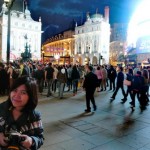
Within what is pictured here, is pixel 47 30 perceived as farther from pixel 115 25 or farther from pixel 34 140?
pixel 34 140

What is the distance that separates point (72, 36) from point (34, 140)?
83481mm

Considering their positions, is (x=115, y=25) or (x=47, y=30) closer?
(x=115, y=25)

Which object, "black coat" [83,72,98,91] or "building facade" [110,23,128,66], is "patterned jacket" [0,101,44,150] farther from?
"building facade" [110,23,128,66]

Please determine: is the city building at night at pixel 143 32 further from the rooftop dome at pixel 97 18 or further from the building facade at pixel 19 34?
the building facade at pixel 19 34

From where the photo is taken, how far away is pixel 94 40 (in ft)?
243

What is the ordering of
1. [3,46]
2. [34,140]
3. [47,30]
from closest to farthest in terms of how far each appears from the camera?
1. [34,140]
2. [3,46]
3. [47,30]

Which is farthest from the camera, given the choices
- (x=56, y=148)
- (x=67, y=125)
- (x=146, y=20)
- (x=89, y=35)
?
(x=89, y=35)

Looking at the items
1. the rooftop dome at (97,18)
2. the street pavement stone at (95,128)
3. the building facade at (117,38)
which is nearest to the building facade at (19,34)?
the rooftop dome at (97,18)

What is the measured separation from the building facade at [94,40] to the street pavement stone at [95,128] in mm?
62575

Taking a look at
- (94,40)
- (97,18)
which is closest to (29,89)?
(94,40)

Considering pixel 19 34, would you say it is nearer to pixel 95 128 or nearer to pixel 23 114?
pixel 95 128

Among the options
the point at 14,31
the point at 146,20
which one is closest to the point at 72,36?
the point at 14,31

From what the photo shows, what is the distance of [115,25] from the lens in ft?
270

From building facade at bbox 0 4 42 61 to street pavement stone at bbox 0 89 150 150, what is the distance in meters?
57.4
